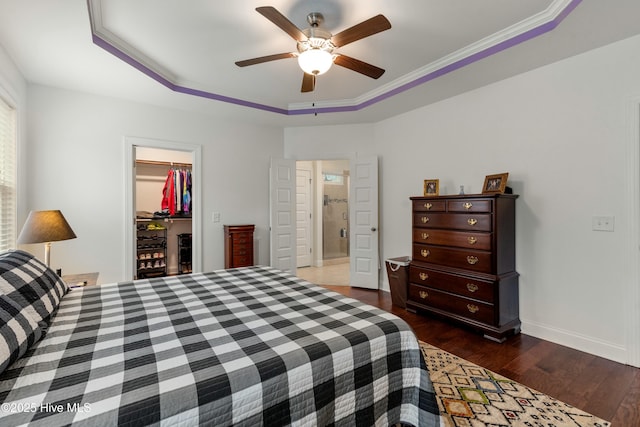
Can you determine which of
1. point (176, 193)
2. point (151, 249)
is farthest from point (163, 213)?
point (151, 249)

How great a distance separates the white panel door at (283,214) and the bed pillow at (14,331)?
3268 mm

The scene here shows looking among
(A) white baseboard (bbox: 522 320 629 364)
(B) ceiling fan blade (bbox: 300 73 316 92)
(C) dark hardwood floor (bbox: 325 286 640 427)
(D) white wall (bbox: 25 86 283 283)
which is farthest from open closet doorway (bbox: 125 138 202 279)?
(A) white baseboard (bbox: 522 320 629 364)

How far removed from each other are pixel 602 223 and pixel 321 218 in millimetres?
4484

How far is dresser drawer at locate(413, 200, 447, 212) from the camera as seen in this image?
3.04 m

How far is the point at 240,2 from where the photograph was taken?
1.99 meters

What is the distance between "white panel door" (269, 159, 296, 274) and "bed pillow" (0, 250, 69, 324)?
2874 millimetres

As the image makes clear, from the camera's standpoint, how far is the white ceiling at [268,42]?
6.55 feet

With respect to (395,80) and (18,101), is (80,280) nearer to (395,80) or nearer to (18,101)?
(18,101)

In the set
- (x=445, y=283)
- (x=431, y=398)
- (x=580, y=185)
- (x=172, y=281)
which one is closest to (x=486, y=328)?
(x=445, y=283)

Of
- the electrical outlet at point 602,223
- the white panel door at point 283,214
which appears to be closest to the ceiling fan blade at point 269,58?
the white panel door at point 283,214

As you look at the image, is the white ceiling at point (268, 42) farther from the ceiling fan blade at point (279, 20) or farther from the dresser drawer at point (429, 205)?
the dresser drawer at point (429, 205)

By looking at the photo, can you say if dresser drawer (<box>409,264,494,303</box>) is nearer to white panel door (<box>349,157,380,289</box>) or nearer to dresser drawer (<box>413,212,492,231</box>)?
dresser drawer (<box>413,212,492,231</box>)

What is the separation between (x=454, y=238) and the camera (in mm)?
2922

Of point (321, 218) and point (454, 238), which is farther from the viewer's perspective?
point (321, 218)
